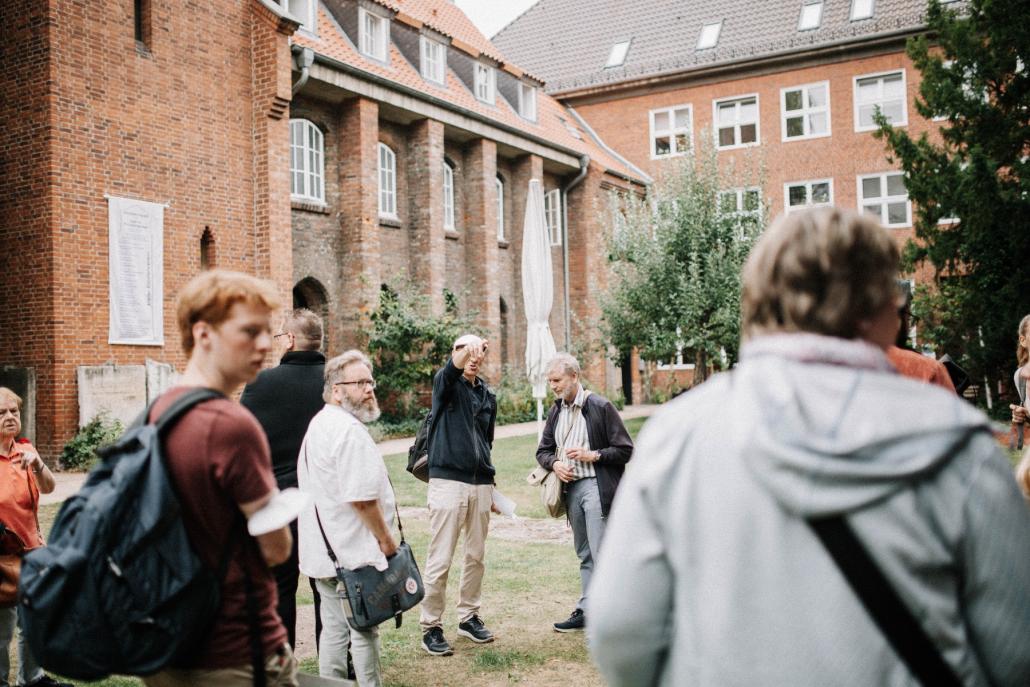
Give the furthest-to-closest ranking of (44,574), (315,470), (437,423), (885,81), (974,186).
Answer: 1. (885,81)
2. (974,186)
3. (437,423)
4. (315,470)
5. (44,574)

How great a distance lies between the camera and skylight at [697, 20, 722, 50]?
32.5m

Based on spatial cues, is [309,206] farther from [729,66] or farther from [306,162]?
[729,66]

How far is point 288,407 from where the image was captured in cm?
496

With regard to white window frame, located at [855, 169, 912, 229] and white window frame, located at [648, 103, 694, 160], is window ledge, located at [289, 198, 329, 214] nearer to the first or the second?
white window frame, located at [648, 103, 694, 160]

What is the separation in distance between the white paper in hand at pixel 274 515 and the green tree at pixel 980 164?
18.4 metres

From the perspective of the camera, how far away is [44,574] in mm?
2145

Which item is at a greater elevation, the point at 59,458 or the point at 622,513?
the point at 622,513

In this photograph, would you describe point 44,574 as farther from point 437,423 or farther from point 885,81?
point 885,81

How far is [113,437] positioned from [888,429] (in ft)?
47.1

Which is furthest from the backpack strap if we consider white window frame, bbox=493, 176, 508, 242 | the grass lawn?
white window frame, bbox=493, 176, 508, 242

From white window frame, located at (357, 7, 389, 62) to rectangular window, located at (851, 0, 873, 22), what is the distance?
688 inches

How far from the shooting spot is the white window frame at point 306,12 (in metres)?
19.4

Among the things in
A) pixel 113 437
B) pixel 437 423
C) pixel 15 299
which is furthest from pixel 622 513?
pixel 15 299

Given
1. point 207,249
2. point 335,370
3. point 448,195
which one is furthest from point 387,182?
point 335,370
